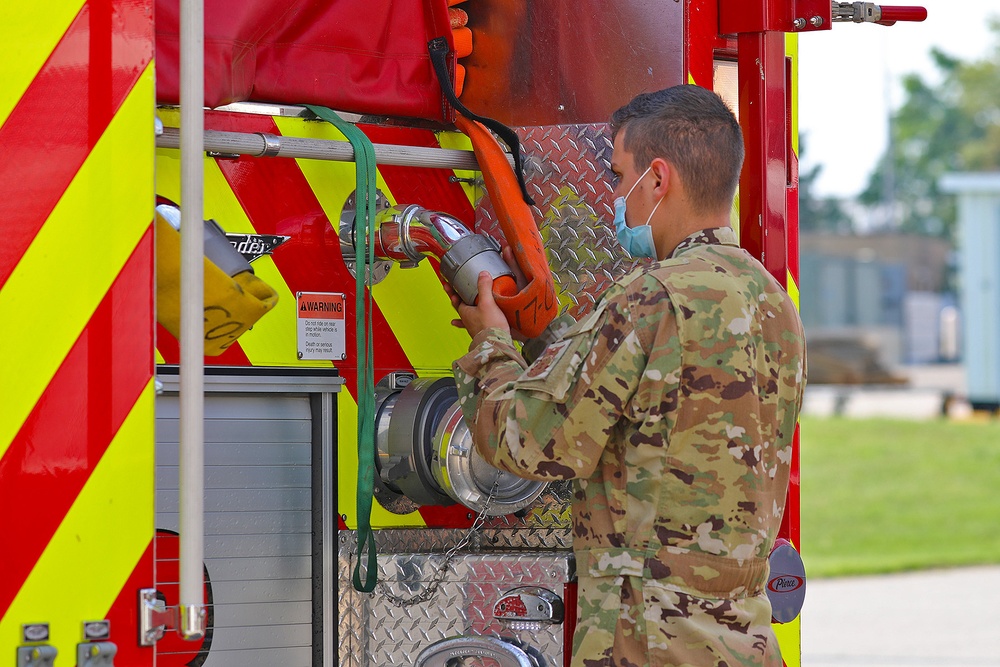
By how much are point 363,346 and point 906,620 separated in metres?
6.53

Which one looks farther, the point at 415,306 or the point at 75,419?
the point at 415,306

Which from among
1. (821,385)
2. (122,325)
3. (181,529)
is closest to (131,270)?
(122,325)

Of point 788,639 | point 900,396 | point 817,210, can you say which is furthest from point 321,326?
point 817,210

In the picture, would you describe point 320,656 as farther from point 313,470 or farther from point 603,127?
point 603,127

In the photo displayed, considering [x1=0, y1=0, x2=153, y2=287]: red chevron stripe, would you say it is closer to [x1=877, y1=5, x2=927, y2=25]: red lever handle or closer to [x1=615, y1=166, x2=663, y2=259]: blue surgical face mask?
[x1=615, y1=166, x2=663, y2=259]: blue surgical face mask

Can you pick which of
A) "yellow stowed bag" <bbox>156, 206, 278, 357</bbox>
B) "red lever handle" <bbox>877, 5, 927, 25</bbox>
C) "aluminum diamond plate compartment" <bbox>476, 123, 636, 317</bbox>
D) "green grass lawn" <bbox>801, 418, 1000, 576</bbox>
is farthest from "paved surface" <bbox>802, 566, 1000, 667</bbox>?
"yellow stowed bag" <bbox>156, 206, 278, 357</bbox>

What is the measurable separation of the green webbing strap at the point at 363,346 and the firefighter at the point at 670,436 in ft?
0.83

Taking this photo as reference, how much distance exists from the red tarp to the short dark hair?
0.57m

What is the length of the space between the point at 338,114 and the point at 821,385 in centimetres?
1842

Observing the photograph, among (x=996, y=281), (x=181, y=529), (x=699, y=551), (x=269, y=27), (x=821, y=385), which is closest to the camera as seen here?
(x=181, y=529)

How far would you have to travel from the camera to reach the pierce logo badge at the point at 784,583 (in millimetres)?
2691

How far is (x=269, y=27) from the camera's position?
101 inches

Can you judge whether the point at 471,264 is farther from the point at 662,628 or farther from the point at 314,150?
the point at 662,628

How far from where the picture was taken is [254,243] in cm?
262
